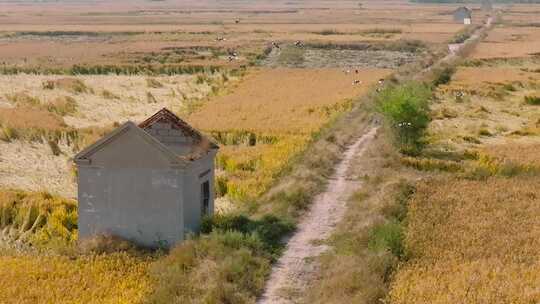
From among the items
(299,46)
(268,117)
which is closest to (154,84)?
(268,117)

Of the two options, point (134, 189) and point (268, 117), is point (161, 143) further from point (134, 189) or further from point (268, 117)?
point (268, 117)

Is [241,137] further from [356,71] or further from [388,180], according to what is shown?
[356,71]

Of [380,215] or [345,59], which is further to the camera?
[345,59]

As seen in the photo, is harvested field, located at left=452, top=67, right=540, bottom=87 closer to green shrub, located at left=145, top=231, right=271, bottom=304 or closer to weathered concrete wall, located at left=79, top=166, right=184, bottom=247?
weathered concrete wall, located at left=79, top=166, right=184, bottom=247

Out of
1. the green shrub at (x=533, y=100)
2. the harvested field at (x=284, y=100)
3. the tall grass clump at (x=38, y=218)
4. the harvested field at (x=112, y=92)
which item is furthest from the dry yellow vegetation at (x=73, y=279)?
the green shrub at (x=533, y=100)

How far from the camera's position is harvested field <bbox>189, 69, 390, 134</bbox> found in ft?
137

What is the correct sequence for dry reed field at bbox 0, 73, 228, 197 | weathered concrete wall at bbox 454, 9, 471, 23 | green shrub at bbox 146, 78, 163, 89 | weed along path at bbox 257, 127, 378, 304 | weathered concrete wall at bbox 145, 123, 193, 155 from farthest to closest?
weathered concrete wall at bbox 454, 9, 471, 23
green shrub at bbox 146, 78, 163, 89
dry reed field at bbox 0, 73, 228, 197
weathered concrete wall at bbox 145, 123, 193, 155
weed along path at bbox 257, 127, 378, 304

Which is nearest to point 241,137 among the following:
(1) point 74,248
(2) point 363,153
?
(2) point 363,153

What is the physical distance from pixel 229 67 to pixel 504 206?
51.7m

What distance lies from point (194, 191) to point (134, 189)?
1580 mm

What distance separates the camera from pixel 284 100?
5247 centimetres

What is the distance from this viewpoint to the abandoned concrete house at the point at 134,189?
20641 millimetres

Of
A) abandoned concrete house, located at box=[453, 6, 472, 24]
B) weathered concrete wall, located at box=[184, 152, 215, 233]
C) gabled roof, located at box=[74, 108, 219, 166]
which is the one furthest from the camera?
abandoned concrete house, located at box=[453, 6, 472, 24]

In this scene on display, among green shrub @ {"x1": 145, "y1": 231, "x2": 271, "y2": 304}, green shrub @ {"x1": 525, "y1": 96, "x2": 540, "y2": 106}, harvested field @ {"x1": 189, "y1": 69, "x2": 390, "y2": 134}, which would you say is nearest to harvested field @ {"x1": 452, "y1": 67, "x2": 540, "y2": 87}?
harvested field @ {"x1": 189, "y1": 69, "x2": 390, "y2": 134}
